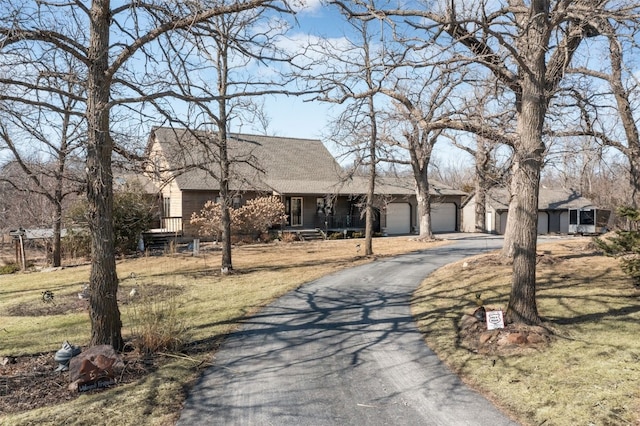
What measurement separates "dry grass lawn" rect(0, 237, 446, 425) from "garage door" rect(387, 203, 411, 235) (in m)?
9.16

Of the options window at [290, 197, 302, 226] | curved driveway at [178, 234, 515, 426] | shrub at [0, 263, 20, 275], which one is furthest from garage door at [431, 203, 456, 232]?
shrub at [0, 263, 20, 275]

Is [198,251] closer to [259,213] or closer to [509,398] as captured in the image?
[259,213]

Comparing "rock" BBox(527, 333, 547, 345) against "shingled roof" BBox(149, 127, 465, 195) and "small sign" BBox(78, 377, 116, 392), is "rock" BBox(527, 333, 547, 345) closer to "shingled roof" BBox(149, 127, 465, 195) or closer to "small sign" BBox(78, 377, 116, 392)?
"small sign" BBox(78, 377, 116, 392)

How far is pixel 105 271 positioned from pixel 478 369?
5128 mm

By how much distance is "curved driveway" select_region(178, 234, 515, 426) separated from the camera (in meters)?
4.41

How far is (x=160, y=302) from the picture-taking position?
9.09 metres

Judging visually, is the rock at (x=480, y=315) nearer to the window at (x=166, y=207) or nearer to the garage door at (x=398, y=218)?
the window at (x=166, y=207)

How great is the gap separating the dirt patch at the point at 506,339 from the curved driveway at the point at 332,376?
2.31 ft

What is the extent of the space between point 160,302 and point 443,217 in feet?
89.5

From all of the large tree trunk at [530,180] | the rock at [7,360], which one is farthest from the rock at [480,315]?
the rock at [7,360]

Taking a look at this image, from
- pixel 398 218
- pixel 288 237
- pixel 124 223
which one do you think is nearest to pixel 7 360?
pixel 124 223

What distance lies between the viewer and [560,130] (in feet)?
43.0

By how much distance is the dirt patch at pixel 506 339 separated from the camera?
604 cm

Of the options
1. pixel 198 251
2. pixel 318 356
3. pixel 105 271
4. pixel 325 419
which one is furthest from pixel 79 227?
pixel 325 419
